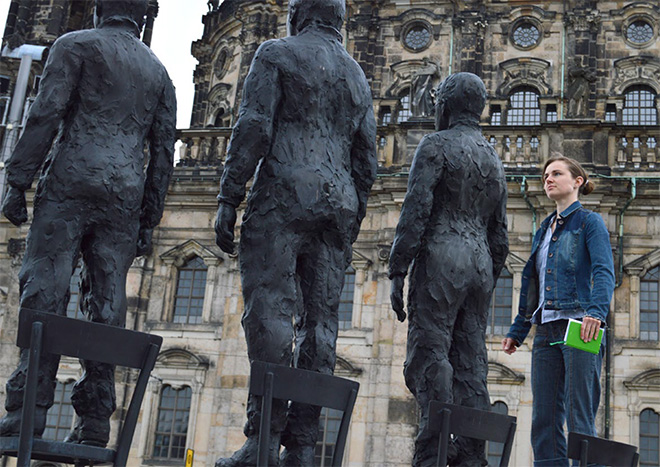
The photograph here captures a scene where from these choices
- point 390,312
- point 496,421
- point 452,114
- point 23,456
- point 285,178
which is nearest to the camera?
point 23,456

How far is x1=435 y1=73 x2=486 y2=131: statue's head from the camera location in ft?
27.5

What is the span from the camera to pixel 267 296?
6.73 metres

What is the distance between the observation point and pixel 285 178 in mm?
6922

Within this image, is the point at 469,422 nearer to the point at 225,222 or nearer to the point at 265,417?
the point at 265,417

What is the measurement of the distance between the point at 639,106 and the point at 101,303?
2600cm

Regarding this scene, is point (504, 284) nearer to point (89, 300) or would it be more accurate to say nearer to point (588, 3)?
point (588, 3)

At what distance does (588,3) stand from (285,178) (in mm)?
25050

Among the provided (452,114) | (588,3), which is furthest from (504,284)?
(452,114)

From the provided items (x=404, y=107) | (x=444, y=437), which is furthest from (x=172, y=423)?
(x=444, y=437)

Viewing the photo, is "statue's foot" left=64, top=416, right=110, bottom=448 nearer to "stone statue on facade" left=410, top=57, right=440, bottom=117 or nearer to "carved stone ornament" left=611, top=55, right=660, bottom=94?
"stone statue on facade" left=410, top=57, right=440, bottom=117

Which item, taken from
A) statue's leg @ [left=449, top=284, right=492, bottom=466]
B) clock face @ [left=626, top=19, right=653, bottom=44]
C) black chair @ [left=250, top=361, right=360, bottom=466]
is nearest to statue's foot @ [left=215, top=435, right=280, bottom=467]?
black chair @ [left=250, top=361, right=360, bottom=466]

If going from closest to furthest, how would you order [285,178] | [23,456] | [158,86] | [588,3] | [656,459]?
[23,456]
[285,178]
[158,86]
[656,459]
[588,3]

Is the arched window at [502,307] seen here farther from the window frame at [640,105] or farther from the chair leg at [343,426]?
the chair leg at [343,426]

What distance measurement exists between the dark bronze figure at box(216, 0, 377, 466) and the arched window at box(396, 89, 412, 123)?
77.9 ft
